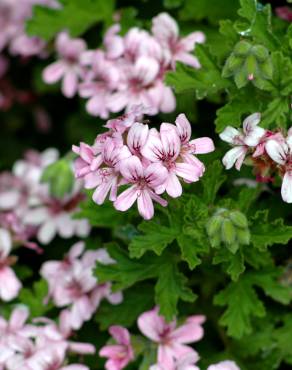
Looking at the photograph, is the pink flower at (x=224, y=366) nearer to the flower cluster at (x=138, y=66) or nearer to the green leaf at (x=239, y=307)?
the green leaf at (x=239, y=307)

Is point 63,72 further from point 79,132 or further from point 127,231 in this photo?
point 127,231

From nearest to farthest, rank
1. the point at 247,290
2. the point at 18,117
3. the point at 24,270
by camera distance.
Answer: the point at 247,290, the point at 24,270, the point at 18,117

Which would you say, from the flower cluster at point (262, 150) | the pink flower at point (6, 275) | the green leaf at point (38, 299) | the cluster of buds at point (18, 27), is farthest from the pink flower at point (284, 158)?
the cluster of buds at point (18, 27)

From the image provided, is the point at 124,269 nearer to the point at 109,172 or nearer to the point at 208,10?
the point at 109,172

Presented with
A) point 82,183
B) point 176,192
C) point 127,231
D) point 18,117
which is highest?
point 176,192

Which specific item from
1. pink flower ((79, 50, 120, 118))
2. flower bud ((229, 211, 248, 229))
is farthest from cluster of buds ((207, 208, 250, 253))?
pink flower ((79, 50, 120, 118))

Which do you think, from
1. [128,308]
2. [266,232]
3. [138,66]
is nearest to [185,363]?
[128,308]

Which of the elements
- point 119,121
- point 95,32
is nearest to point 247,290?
point 119,121

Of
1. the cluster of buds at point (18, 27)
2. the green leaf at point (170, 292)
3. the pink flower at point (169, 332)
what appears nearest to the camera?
the green leaf at point (170, 292)
